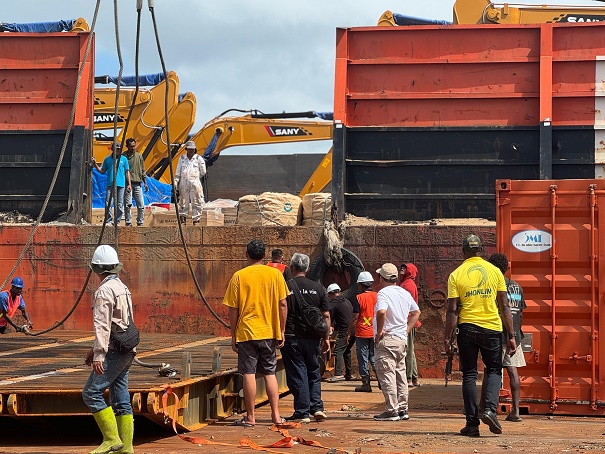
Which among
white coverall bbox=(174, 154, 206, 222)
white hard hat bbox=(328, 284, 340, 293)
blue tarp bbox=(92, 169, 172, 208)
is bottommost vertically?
white hard hat bbox=(328, 284, 340, 293)

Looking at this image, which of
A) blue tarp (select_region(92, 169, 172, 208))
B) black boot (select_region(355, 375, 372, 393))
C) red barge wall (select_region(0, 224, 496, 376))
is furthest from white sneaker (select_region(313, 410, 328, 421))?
blue tarp (select_region(92, 169, 172, 208))

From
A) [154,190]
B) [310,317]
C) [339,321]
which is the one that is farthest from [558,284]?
Result: [154,190]

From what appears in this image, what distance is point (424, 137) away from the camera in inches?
665

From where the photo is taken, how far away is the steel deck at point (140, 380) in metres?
8.90

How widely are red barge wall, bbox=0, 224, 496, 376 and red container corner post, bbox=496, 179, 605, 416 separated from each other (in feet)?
14.9

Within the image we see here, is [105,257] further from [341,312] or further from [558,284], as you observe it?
[341,312]

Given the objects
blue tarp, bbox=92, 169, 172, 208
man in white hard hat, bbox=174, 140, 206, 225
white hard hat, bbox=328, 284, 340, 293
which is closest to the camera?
white hard hat, bbox=328, 284, 340, 293

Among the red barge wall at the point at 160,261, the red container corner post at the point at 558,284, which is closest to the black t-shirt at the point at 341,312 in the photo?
the red barge wall at the point at 160,261

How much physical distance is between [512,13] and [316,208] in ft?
23.2

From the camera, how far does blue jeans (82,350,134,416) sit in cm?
808

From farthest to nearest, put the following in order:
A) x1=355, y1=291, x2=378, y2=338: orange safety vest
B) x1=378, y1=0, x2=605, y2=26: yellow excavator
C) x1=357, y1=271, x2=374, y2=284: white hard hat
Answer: x1=378, y1=0, x2=605, y2=26: yellow excavator
x1=357, y1=271, x2=374, y2=284: white hard hat
x1=355, y1=291, x2=378, y2=338: orange safety vest

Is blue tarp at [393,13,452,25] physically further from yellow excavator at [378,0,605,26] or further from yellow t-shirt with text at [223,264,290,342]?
yellow t-shirt with text at [223,264,290,342]

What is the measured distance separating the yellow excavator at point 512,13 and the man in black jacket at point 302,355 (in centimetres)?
1176

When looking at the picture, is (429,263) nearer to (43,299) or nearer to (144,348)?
(144,348)
